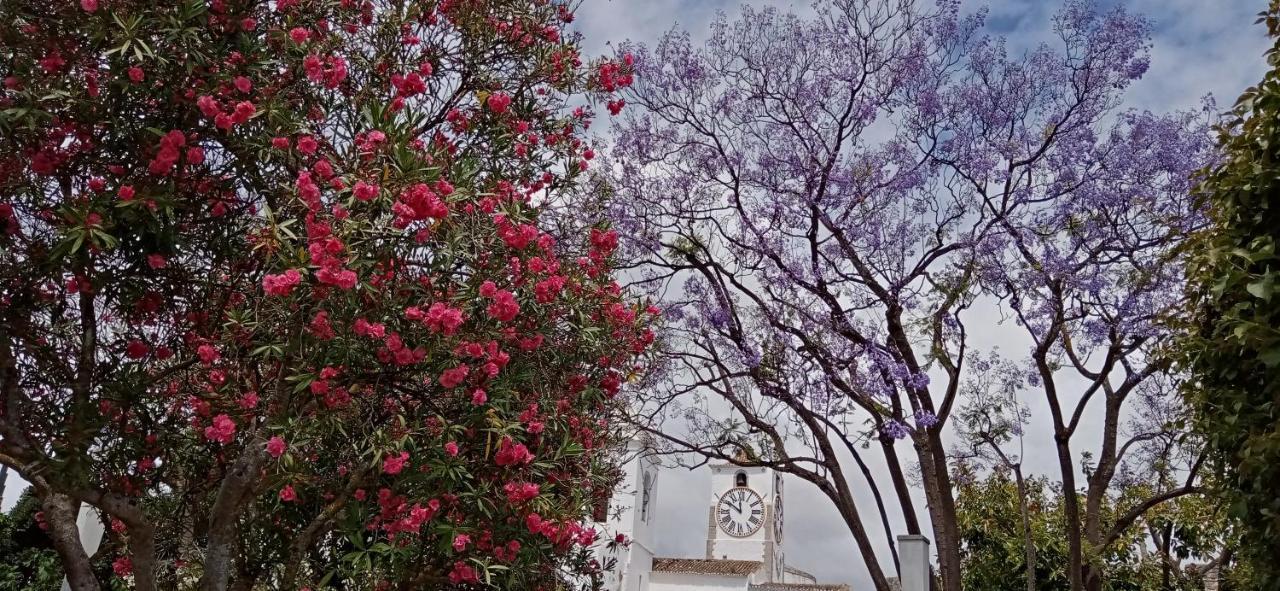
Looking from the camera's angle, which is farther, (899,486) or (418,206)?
(899,486)

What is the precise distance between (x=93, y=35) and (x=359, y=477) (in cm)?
276

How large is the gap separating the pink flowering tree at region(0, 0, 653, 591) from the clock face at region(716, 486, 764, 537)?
139 ft

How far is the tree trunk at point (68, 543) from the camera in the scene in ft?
17.7

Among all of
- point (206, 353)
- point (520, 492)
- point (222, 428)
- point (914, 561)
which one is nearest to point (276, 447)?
point (222, 428)

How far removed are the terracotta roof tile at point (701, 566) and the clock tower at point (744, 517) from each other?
5.04 metres

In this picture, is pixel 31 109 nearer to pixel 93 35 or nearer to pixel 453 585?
pixel 93 35

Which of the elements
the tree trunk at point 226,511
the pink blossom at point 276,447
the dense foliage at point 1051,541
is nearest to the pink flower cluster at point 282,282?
the pink blossom at point 276,447

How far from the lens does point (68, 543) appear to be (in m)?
5.40

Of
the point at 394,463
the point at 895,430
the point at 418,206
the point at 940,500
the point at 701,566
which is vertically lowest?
the point at 394,463

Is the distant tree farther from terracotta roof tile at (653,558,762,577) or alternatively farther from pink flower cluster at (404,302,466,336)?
terracotta roof tile at (653,558,762,577)

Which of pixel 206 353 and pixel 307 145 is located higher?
pixel 307 145

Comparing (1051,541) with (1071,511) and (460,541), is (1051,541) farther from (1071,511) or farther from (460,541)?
(460,541)

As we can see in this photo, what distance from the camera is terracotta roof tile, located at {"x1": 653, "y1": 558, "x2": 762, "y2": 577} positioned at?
40.0 metres

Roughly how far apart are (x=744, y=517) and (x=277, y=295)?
44.8 metres
